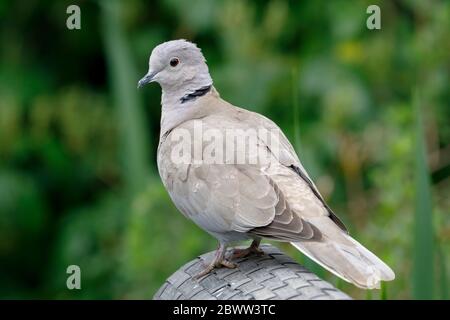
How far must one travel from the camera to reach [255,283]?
2.23 meters

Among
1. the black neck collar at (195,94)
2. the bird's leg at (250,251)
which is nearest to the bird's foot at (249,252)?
the bird's leg at (250,251)

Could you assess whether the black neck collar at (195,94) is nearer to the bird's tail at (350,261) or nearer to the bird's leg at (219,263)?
Answer: the bird's leg at (219,263)

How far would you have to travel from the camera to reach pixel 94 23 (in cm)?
474

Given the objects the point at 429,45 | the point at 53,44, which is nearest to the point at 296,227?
the point at 429,45

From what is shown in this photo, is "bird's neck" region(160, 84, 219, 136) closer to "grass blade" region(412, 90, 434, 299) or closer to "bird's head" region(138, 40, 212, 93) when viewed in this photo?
"bird's head" region(138, 40, 212, 93)

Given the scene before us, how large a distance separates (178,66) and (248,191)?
1.89 ft

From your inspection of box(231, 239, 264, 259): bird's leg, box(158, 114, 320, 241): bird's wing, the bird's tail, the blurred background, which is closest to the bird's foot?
box(231, 239, 264, 259): bird's leg

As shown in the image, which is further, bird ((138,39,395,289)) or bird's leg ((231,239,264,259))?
bird's leg ((231,239,264,259))

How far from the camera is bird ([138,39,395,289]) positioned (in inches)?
87.3

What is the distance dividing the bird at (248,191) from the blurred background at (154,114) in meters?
1.16

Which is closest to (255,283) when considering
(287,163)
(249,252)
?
(249,252)

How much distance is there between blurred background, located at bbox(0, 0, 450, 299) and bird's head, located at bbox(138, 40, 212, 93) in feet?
3.29

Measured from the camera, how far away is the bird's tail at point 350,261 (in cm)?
208

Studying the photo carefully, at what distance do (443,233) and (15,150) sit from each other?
6.46 ft
